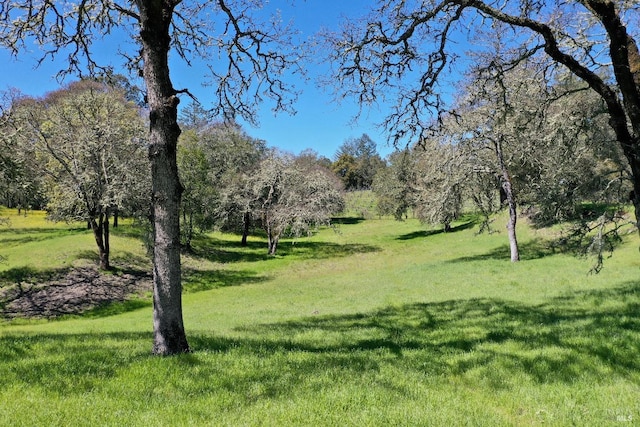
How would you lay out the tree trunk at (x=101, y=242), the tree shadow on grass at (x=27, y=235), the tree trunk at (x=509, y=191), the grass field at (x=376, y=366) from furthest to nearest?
the tree shadow on grass at (x=27, y=235) → the tree trunk at (x=509, y=191) → the tree trunk at (x=101, y=242) → the grass field at (x=376, y=366)

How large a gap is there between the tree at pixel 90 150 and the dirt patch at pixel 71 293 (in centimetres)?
169

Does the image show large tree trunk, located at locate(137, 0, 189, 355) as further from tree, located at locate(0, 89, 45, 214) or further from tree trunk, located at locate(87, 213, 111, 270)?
tree trunk, located at locate(87, 213, 111, 270)

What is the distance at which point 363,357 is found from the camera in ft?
22.5

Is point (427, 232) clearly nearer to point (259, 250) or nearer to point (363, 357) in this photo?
point (259, 250)

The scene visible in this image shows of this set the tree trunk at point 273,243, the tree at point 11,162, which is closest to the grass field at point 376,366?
the tree at point 11,162

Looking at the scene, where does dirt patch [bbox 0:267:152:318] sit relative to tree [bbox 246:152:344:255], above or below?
below

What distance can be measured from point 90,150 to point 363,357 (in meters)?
22.9

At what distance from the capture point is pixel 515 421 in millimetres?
4461

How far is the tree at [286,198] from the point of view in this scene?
37.5m

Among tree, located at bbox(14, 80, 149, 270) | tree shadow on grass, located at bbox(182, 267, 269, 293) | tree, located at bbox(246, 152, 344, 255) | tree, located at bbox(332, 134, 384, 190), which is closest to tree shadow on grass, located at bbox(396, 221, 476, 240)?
tree, located at bbox(246, 152, 344, 255)

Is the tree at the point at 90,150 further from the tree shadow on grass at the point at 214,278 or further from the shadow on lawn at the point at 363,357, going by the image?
the shadow on lawn at the point at 363,357

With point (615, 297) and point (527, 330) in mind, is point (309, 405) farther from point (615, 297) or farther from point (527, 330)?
point (615, 297)

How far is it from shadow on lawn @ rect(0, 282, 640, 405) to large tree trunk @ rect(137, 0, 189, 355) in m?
0.51

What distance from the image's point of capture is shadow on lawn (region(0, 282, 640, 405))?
525cm
